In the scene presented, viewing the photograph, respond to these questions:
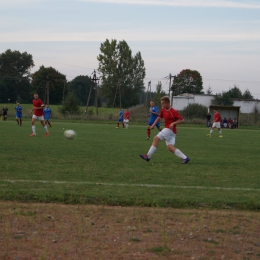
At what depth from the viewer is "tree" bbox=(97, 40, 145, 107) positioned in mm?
91188

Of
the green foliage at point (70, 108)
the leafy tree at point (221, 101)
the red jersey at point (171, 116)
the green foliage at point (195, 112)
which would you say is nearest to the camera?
the red jersey at point (171, 116)

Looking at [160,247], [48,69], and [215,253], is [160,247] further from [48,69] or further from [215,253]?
[48,69]

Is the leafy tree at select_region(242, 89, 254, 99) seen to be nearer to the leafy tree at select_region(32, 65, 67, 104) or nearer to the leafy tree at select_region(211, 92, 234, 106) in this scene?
the leafy tree at select_region(211, 92, 234, 106)

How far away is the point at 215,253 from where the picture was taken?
195 inches

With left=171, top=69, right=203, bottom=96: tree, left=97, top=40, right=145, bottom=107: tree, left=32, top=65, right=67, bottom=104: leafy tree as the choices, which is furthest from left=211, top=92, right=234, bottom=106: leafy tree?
left=32, top=65, right=67, bottom=104: leafy tree

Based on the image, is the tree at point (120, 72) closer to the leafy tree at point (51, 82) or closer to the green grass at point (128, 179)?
the leafy tree at point (51, 82)

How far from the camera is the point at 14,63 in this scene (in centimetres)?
10831

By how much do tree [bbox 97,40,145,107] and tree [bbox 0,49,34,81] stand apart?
24.1m

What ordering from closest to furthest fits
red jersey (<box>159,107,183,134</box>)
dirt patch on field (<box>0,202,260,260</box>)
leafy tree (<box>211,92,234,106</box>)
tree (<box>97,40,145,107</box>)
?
dirt patch on field (<box>0,202,260,260</box>) → red jersey (<box>159,107,183,134</box>) → leafy tree (<box>211,92,234,106</box>) → tree (<box>97,40,145,107</box>)

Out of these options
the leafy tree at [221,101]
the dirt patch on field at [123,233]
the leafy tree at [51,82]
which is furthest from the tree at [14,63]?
the dirt patch on field at [123,233]

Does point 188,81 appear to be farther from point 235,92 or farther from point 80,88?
point 80,88

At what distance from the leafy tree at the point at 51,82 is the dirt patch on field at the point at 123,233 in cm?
8914

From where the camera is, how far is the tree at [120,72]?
299 ft

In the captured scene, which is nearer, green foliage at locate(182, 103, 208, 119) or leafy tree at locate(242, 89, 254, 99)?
green foliage at locate(182, 103, 208, 119)
